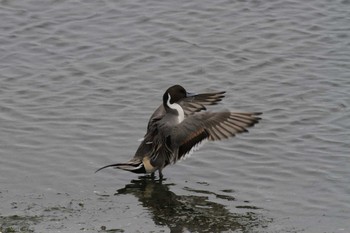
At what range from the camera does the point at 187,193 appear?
922cm

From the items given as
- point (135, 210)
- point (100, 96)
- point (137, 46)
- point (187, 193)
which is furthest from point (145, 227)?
point (137, 46)

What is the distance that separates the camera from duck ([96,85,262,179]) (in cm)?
935

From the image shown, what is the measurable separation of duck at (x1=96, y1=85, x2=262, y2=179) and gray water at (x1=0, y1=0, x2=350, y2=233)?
0.76 feet

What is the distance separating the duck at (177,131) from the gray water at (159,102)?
0.23 meters

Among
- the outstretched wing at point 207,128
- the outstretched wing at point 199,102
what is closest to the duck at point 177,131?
the outstretched wing at point 207,128

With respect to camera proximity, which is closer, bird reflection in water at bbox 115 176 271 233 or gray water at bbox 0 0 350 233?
bird reflection in water at bbox 115 176 271 233

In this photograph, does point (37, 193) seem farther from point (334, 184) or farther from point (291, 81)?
point (291, 81)

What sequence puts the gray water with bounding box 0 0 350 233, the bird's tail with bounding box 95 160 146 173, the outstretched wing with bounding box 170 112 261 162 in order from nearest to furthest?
the gray water with bounding box 0 0 350 233, the outstretched wing with bounding box 170 112 261 162, the bird's tail with bounding box 95 160 146 173

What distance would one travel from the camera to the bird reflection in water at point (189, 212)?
325 inches

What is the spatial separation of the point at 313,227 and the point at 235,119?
5.20 feet

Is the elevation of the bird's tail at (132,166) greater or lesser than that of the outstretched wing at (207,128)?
lesser

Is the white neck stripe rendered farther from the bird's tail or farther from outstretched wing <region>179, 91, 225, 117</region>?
the bird's tail

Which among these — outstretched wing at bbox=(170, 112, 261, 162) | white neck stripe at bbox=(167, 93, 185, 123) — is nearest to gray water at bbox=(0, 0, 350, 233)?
outstretched wing at bbox=(170, 112, 261, 162)

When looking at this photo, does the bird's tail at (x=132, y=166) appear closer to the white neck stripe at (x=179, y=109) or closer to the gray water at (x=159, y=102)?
the gray water at (x=159, y=102)
